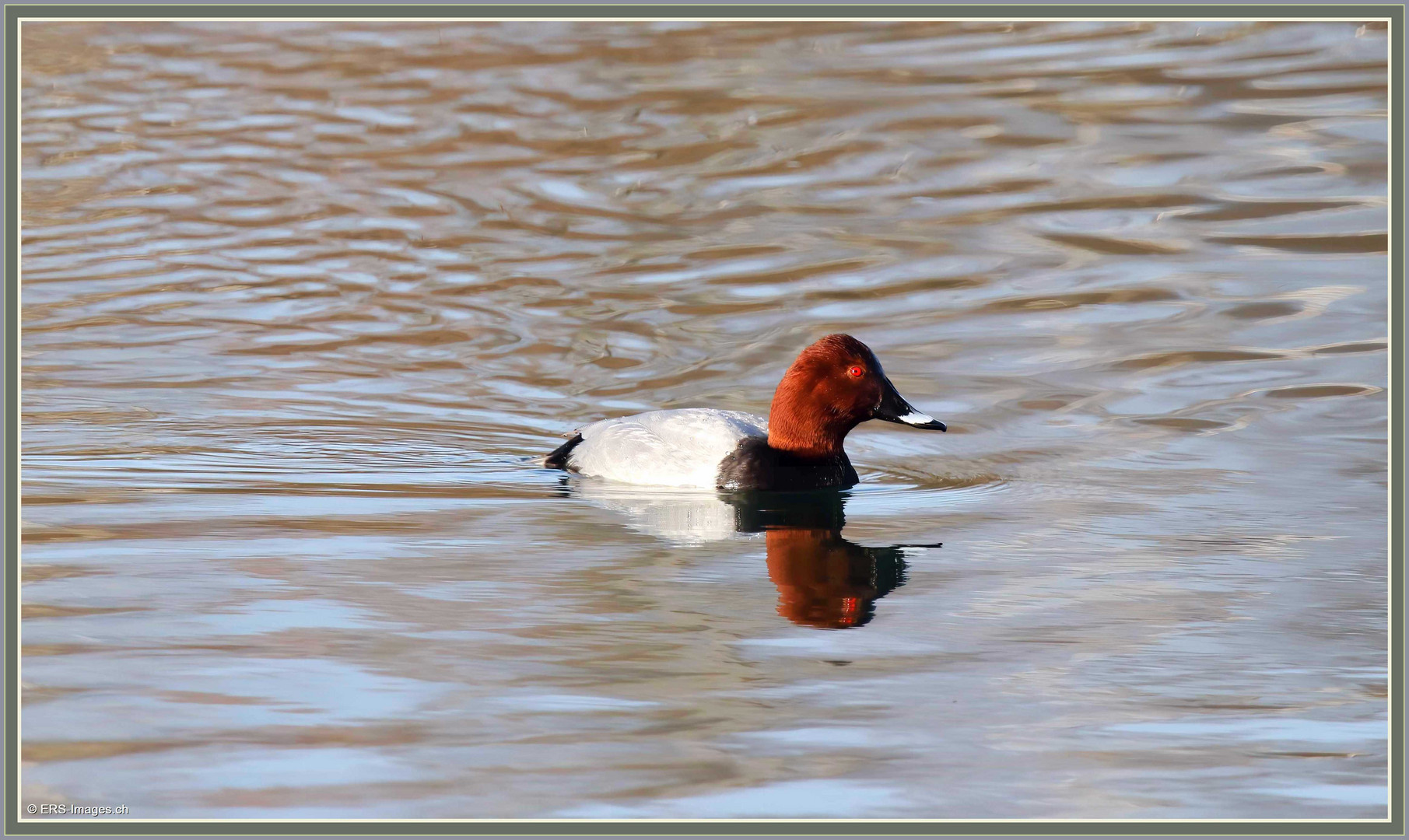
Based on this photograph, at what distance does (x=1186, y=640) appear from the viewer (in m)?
5.34

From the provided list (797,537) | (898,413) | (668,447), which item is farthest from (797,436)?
(797,537)

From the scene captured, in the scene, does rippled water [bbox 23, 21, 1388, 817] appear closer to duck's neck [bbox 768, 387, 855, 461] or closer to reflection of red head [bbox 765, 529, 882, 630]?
reflection of red head [bbox 765, 529, 882, 630]

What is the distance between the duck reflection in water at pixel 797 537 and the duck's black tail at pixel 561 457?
14.2 inches

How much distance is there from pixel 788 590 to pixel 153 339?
705cm

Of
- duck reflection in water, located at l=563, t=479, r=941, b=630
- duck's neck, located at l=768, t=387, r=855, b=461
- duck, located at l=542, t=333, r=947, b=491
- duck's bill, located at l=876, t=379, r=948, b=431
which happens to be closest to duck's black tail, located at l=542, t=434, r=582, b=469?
duck reflection in water, located at l=563, t=479, r=941, b=630

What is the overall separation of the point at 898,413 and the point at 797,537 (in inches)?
46.2

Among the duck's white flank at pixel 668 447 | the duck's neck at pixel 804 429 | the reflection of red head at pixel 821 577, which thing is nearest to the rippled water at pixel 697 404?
the reflection of red head at pixel 821 577

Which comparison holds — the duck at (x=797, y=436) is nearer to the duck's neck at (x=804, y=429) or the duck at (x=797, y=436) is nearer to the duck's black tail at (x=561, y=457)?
the duck's neck at (x=804, y=429)

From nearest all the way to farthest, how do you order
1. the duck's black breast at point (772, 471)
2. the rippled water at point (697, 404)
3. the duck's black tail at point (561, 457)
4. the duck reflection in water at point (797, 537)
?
the rippled water at point (697, 404), the duck reflection in water at point (797, 537), the duck's black breast at point (772, 471), the duck's black tail at point (561, 457)

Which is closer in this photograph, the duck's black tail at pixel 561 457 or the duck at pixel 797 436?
the duck at pixel 797 436

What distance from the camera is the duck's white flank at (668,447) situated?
7828 millimetres

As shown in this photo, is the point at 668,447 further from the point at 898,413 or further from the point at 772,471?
the point at 898,413

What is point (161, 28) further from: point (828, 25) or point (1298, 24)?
point (1298, 24)

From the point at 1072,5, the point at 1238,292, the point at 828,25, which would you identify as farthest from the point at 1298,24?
the point at 1072,5
